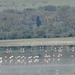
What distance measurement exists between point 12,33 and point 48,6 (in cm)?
4890

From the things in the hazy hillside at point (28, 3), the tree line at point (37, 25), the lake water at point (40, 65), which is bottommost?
the tree line at point (37, 25)

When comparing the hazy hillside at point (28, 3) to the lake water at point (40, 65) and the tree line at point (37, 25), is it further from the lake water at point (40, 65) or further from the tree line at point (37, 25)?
the lake water at point (40, 65)

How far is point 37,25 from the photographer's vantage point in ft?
342

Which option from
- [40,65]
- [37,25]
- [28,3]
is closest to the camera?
[40,65]

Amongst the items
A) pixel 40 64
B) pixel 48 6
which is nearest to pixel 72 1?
pixel 48 6

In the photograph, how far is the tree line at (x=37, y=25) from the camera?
86544 mm

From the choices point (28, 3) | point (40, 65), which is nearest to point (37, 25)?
point (28, 3)

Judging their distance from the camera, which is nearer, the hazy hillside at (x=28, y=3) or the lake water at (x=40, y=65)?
the lake water at (x=40, y=65)

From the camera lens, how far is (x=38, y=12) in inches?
4803

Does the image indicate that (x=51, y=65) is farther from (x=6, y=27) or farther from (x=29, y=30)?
(x=6, y=27)

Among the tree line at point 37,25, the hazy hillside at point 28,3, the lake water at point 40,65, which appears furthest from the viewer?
the hazy hillside at point 28,3

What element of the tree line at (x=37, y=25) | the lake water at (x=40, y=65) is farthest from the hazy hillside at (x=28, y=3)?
the lake water at (x=40, y=65)

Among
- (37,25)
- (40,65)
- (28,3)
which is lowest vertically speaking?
(37,25)

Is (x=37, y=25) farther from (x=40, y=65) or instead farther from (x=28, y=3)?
Result: (x=40, y=65)
